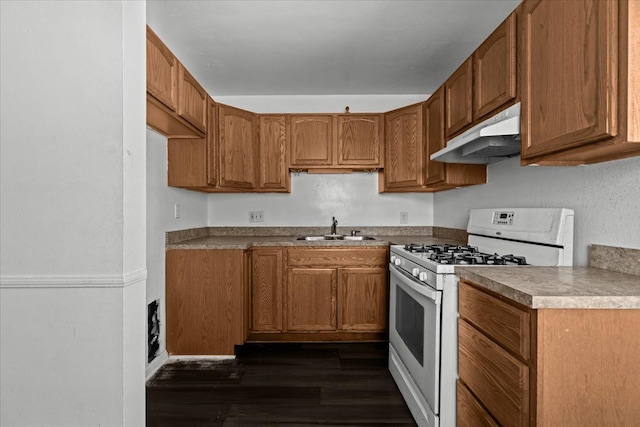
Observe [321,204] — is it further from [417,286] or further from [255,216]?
[417,286]

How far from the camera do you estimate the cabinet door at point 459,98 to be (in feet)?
6.81

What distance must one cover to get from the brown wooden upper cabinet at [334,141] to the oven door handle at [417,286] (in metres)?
1.19

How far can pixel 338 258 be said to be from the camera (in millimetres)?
2904

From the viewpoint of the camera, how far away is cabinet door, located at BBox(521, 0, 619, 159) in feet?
3.46

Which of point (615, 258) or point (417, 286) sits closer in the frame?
point (615, 258)

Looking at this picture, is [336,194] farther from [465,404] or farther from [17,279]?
[17,279]

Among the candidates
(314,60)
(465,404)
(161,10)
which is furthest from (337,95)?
(465,404)

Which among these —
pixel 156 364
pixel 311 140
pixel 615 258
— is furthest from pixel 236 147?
pixel 615 258

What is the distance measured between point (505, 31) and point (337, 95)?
1.89 m

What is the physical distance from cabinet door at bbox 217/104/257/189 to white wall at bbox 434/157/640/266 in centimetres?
199

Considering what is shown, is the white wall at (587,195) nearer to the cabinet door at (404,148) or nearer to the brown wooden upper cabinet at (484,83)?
the brown wooden upper cabinet at (484,83)

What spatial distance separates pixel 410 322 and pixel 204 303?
4.97ft

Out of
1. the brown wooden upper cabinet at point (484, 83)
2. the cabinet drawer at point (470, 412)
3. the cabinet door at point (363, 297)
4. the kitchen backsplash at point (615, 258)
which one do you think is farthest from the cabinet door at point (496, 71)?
the cabinet door at point (363, 297)

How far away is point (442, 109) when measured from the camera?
8.14 feet
